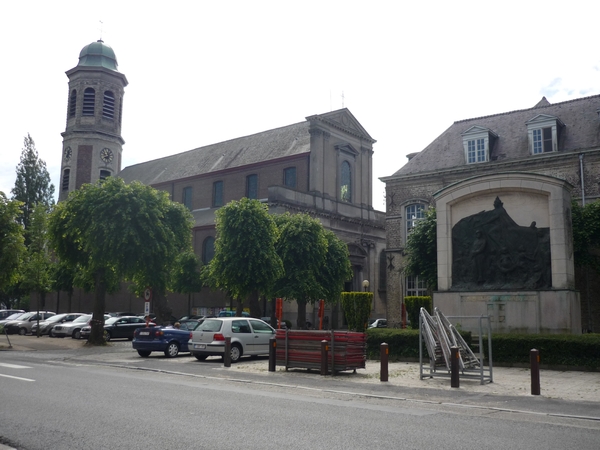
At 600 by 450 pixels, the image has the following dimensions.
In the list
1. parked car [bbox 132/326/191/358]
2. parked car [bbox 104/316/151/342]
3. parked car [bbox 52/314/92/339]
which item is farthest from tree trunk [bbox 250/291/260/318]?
parked car [bbox 132/326/191/358]

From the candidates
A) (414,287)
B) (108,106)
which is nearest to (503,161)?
(414,287)

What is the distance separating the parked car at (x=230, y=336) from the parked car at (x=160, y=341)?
66.7 inches

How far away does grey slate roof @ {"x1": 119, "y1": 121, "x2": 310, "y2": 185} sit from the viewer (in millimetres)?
48625

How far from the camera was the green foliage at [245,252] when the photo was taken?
30531mm

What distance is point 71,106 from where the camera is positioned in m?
59.9

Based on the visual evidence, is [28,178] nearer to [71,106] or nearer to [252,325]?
[71,106]

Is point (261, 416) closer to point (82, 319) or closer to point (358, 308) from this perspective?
point (358, 308)

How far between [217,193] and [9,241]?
24438 millimetres

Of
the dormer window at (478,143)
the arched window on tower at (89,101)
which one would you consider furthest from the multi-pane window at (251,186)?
the arched window on tower at (89,101)

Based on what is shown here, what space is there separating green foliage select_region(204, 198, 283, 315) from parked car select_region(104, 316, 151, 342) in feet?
17.1

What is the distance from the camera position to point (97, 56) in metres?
59.4

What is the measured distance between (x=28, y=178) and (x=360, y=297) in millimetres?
48540

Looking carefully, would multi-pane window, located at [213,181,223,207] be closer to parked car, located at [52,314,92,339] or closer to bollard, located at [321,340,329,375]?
parked car, located at [52,314,92,339]

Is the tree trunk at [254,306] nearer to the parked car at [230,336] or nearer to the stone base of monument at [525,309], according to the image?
the parked car at [230,336]
